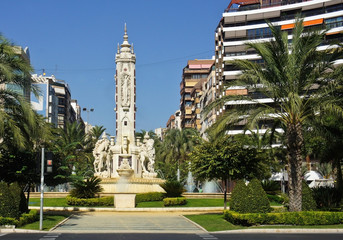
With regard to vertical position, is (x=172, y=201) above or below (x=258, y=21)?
below

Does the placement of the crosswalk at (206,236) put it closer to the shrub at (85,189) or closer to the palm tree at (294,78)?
the palm tree at (294,78)

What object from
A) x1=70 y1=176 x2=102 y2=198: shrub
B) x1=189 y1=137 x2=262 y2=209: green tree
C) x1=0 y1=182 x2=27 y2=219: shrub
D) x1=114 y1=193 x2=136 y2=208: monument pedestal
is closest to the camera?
x1=0 y1=182 x2=27 y2=219: shrub

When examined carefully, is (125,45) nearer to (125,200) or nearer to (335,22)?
(125,200)

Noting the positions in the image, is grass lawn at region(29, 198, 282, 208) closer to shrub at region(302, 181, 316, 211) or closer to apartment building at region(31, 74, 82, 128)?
shrub at region(302, 181, 316, 211)

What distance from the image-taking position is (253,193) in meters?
Answer: 25.3

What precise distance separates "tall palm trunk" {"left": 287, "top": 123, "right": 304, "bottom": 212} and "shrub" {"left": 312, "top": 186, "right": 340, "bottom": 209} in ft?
13.7

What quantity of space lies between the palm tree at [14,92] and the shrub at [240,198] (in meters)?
10.4

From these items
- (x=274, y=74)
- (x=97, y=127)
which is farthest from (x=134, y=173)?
(x=97, y=127)

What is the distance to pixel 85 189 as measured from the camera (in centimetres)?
3950

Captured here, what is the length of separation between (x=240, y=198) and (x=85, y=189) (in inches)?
666

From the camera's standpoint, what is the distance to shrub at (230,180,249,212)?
25219 millimetres

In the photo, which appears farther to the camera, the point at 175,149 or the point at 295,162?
the point at 175,149

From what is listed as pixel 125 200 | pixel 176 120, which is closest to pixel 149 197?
pixel 125 200

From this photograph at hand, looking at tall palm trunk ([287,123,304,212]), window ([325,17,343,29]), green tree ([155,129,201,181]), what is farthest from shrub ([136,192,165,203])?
window ([325,17,343,29])
